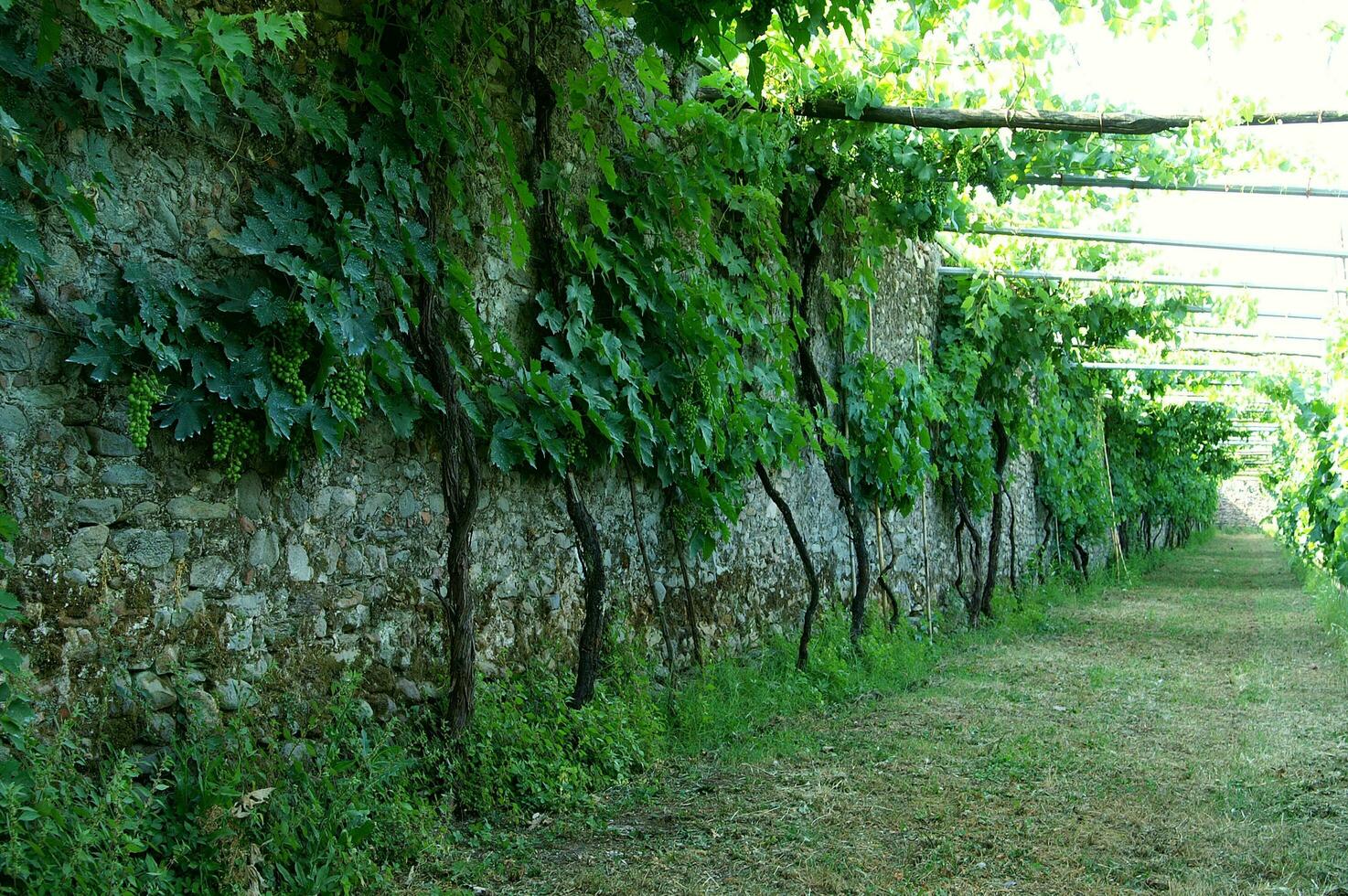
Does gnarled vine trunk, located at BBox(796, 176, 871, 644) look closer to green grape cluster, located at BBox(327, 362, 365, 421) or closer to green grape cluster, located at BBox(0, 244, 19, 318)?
green grape cluster, located at BBox(327, 362, 365, 421)

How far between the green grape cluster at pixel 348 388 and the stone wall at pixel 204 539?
0.88 feet

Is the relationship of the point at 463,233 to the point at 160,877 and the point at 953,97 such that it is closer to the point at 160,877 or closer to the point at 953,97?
the point at 160,877

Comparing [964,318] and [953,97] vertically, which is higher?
[953,97]

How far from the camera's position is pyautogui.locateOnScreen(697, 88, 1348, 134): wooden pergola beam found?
5.47 metres

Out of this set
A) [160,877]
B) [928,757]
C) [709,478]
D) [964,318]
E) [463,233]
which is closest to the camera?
[160,877]

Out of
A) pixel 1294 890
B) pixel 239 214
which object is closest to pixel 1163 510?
pixel 1294 890

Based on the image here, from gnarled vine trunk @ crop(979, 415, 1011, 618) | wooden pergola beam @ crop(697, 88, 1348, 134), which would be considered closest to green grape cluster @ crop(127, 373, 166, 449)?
wooden pergola beam @ crop(697, 88, 1348, 134)

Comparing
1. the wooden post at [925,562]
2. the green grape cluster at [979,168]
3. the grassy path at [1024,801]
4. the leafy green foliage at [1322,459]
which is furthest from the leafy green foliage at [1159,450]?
the grassy path at [1024,801]

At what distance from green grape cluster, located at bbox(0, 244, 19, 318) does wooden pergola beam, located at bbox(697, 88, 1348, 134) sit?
4.06 meters

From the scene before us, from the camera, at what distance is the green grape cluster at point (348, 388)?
3.64m

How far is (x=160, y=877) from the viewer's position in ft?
8.96

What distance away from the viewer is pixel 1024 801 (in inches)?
173

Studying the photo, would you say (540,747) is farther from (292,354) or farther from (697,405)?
(697,405)

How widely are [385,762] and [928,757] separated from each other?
2658 mm
